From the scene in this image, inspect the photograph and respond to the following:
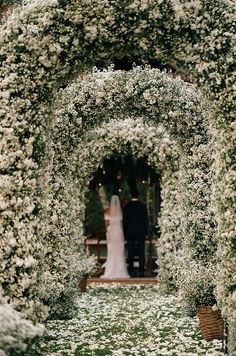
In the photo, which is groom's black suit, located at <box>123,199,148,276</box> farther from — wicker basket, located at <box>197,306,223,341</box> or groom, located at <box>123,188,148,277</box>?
wicker basket, located at <box>197,306,223,341</box>

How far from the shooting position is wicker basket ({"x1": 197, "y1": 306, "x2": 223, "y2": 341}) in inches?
380

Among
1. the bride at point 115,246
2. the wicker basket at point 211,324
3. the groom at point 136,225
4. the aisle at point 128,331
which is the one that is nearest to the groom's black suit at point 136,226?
the groom at point 136,225

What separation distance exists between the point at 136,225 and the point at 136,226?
0.10ft

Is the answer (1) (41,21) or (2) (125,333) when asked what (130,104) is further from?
(1) (41,21)

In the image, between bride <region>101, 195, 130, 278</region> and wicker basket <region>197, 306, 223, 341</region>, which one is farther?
bride <region>101, 195, 130, 278</region>

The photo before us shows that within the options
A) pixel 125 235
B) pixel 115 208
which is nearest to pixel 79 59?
pixel 125 235

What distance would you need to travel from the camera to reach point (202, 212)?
10.5m

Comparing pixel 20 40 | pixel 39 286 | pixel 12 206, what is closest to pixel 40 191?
pixel 12 206

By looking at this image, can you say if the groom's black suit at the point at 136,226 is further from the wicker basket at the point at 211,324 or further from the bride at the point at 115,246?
the wicker basket at the point at 211,324

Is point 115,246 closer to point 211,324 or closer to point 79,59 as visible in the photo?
point 211,324

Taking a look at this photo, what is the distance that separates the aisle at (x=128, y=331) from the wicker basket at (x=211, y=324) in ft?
0.42

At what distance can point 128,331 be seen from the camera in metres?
10.8

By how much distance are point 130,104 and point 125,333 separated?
3.44 m

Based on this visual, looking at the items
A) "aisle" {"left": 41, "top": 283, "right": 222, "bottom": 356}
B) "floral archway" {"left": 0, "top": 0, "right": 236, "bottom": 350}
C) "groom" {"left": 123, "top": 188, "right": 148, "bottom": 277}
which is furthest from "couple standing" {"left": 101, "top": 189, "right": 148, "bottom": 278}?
"floral archway" {"left": 0, "top": 0, "right": 236, "bottom": 350}
